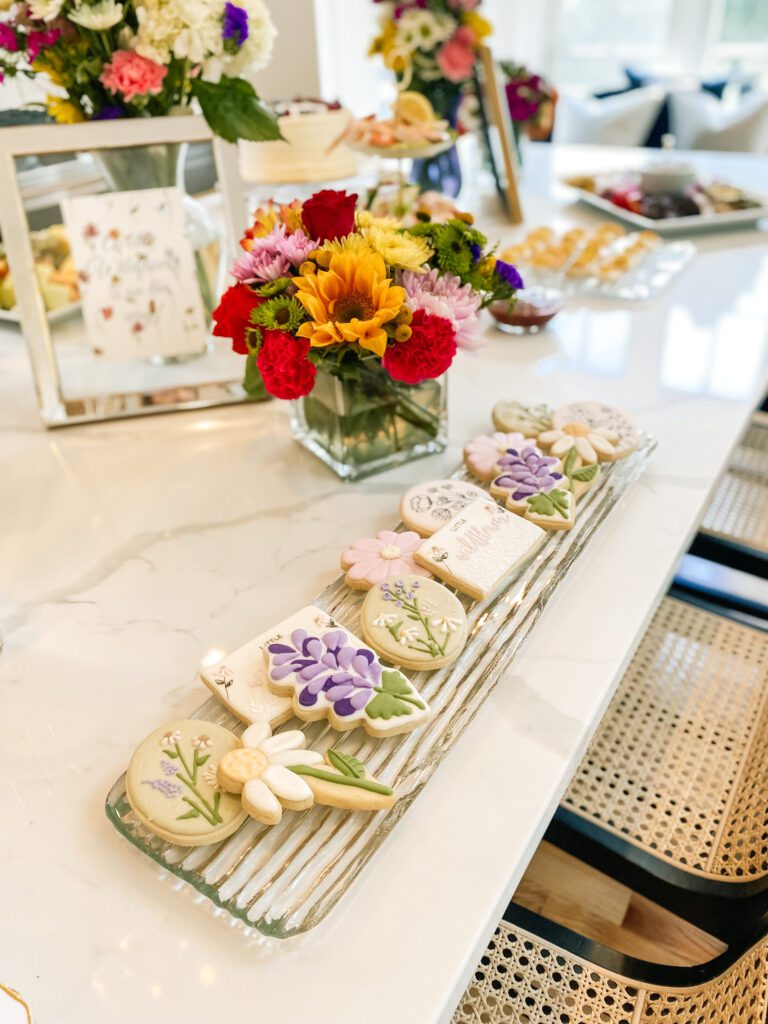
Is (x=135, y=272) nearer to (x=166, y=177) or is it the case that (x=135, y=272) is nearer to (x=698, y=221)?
(x=166, y=177)

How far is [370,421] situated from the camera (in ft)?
3.13

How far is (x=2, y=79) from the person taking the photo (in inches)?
37.3

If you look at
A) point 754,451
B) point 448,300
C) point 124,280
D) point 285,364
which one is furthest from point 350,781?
point 754,451

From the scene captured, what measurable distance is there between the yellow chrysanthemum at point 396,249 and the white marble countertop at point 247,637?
0.27 m

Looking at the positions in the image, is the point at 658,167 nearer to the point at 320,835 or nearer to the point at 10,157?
the point at 10,157

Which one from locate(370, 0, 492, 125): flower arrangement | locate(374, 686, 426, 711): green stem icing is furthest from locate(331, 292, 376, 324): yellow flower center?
locate(370, 0, 492, 125): flower arrangement

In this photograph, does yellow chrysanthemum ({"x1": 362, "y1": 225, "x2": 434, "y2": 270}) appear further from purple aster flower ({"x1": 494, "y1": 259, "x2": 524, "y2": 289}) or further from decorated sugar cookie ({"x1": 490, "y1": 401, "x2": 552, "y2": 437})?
decorated sugar cookie ({"x1": 490, "y1": 401, "x2": 552, "y2": 437})

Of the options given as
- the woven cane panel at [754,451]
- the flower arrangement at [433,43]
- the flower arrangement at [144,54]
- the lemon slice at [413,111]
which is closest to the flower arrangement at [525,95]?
the flower arrangement at [433,43]

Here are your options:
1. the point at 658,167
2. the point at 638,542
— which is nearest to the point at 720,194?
the point at 658,167

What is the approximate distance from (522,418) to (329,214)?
1.12ft

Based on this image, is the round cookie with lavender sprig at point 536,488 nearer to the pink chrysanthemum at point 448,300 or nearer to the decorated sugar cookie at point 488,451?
the decorated sugar cookie at point 488,451

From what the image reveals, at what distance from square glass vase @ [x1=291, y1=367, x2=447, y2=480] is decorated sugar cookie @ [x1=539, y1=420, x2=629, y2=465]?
0.47ft

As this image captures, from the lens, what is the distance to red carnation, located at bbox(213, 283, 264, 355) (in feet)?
2.60

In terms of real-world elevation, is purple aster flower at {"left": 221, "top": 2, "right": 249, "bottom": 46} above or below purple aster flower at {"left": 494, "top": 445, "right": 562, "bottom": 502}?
above
